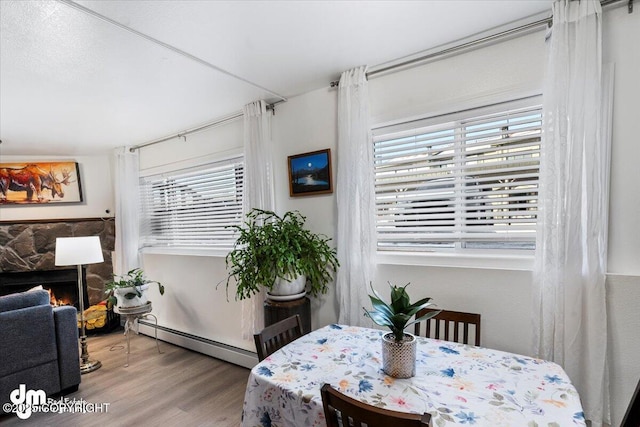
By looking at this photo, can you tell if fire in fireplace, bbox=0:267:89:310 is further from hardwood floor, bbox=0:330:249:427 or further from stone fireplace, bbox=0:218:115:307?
hardwood floor, bbox=0:330:249:427

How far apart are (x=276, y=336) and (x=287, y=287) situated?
66cm

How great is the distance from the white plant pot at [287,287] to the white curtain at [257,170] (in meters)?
0.47

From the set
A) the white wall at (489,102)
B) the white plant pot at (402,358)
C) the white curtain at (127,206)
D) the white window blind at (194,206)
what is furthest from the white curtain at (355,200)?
the white curtain at (127,206)

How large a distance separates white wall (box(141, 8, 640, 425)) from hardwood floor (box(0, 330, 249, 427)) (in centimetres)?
42

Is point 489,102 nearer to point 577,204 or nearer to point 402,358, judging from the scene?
point 577,204

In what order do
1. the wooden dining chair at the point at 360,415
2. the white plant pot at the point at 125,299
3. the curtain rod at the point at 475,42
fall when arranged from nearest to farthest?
1. the wooden dining chair at the point at 360,415
2. the curtain rod at the point at 475,42
3. the white plant pot at the point at 125,299

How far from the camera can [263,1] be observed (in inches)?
60.5

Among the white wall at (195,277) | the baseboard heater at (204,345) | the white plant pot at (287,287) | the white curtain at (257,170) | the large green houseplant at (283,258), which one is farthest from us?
the white wall at (195,277)

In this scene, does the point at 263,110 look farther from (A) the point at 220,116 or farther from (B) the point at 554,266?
(B) the point at 554,266

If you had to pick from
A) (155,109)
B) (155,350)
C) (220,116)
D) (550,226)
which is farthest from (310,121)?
(155,350)

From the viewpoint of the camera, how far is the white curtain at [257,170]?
9.22 ft

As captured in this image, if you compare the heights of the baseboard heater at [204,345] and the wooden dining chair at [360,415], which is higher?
the wooden dining chair at [360,415]

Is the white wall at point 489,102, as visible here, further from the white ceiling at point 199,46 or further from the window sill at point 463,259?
the white ceiling at point 199,46

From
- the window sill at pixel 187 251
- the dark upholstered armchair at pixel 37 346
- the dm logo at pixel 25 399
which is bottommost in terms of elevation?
the dm logo at pixel 25 399
